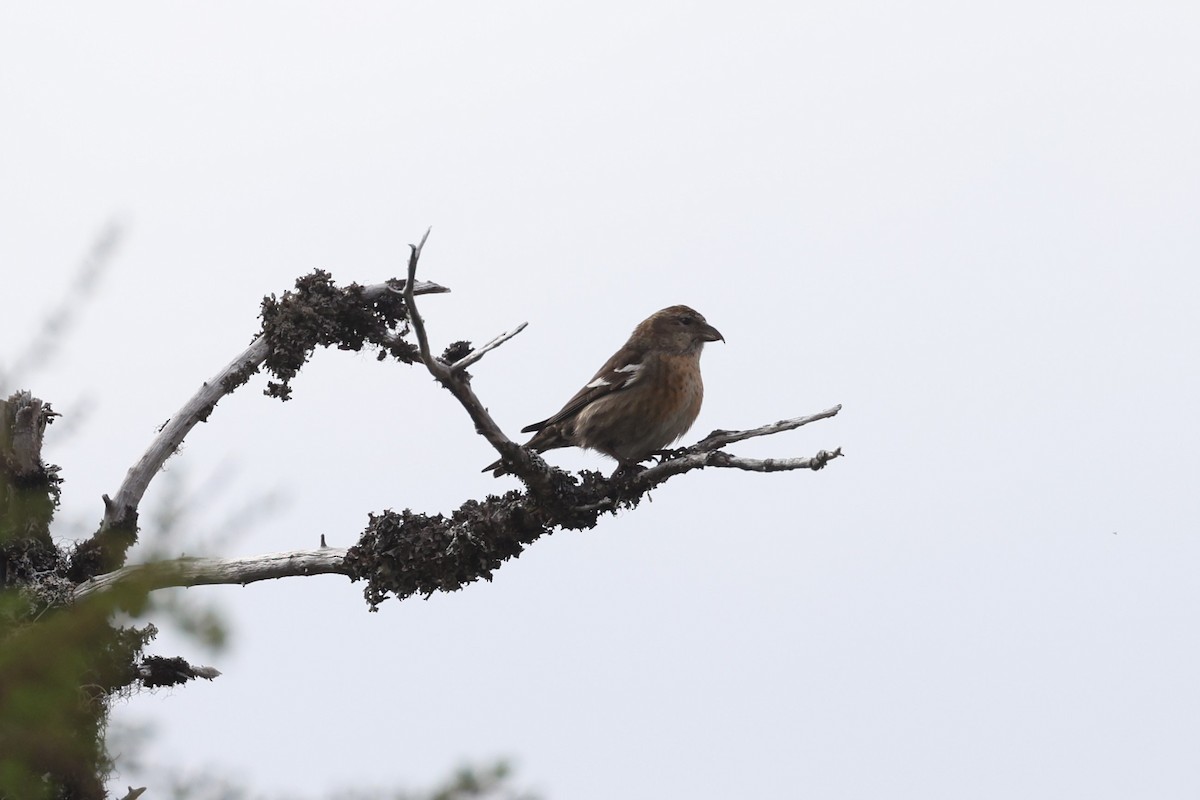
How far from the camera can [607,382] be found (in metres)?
7.90

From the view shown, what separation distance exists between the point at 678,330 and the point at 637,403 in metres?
0.88

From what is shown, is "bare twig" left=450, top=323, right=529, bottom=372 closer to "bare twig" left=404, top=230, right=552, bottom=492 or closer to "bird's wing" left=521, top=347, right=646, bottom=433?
"bare twig" left=404, top=230, right=552, bottom=492

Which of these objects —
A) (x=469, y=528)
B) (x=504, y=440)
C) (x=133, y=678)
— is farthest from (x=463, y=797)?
(x=133, y=678)

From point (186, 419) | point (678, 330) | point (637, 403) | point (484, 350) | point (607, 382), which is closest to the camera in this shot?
point (484, 350)

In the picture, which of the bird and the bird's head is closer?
the bird

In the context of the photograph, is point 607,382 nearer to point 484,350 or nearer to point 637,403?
point 637,403

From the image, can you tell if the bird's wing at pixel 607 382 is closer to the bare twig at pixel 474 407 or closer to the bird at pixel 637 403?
the bird at pixel 637 403

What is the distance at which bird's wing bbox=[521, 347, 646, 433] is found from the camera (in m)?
7.84

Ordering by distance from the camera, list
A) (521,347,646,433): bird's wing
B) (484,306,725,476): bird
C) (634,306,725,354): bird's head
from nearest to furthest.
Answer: (484,306,725,476): bird → (521,347,646,433): bird's wing → (634,306,725,354): bird's head

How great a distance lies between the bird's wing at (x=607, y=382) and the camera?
7836mm

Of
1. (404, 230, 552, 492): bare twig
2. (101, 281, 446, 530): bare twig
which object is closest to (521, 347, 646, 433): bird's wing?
(101, 281, 446, 530): bare twig

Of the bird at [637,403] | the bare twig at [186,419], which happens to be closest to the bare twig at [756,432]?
the bird at [637,403]

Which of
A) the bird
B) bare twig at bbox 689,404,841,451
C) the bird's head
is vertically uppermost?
the bird's head

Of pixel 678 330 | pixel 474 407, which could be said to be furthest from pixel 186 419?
pixel 678 330
